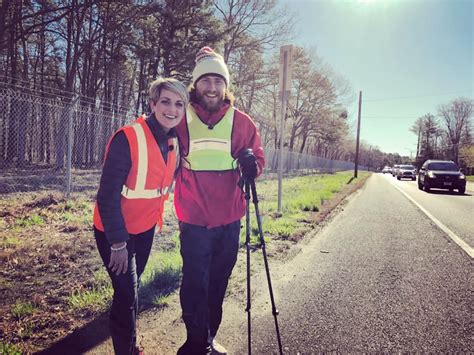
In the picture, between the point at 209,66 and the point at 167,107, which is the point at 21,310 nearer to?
the point at 167,107

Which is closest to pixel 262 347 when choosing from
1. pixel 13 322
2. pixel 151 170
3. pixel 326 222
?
pixel 151 170

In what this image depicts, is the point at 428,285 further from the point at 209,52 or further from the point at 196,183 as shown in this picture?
the point at 209,52

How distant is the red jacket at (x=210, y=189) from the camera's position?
2.21 metres

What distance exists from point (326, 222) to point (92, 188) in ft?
24.2

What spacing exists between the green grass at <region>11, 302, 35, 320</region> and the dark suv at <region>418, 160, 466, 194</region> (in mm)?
18454

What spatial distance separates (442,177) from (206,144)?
18.0 m

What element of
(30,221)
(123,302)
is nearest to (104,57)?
(30,221)

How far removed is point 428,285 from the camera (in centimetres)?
372

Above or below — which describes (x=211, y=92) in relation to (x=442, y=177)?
above

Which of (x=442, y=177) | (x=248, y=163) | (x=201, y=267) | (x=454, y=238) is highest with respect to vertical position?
(x=248, y=163)

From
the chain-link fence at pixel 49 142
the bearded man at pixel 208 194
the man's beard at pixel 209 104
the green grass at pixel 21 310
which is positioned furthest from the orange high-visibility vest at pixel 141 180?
the chain-link fence at pixel 49 142

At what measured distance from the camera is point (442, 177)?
54.2 ft

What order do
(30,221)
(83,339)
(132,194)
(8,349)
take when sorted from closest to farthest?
(132,194), (8,349), (83,339), (30,221)

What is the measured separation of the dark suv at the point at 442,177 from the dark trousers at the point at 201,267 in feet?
58.1
